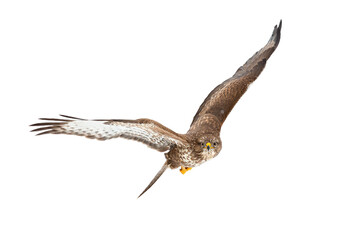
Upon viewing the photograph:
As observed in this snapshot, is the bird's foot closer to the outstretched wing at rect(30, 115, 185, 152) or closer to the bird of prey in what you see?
the bird of prey

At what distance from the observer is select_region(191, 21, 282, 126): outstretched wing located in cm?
517

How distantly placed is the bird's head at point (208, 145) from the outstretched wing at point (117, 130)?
235 mm

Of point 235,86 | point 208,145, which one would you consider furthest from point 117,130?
point 235,86

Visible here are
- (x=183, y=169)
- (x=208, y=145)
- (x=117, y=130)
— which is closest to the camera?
(x=117, y=130)

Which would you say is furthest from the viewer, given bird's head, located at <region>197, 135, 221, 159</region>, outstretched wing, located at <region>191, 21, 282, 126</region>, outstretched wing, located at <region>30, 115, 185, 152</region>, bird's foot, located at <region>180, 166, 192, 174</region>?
outstretched wing, located at <region>191, 21, 282, 126</region>

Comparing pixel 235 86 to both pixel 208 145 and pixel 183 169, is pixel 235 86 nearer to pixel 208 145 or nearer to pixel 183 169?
pixel 208 145

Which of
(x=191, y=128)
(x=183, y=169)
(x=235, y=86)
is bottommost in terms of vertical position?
(x=183, y=169)

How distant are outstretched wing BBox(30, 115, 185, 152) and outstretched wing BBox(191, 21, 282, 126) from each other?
99 cm

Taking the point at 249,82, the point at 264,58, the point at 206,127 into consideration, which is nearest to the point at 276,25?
the point at 264,58

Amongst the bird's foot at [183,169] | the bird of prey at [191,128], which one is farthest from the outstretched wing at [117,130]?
the bird's foot at [183,169]

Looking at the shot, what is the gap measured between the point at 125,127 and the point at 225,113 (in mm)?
1634

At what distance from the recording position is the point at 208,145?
4.46m

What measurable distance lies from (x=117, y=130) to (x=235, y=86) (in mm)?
1960

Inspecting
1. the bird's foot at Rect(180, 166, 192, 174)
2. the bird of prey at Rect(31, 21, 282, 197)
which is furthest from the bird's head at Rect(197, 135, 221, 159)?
the bird's foot at Rect(180, 166, 192, 174)
